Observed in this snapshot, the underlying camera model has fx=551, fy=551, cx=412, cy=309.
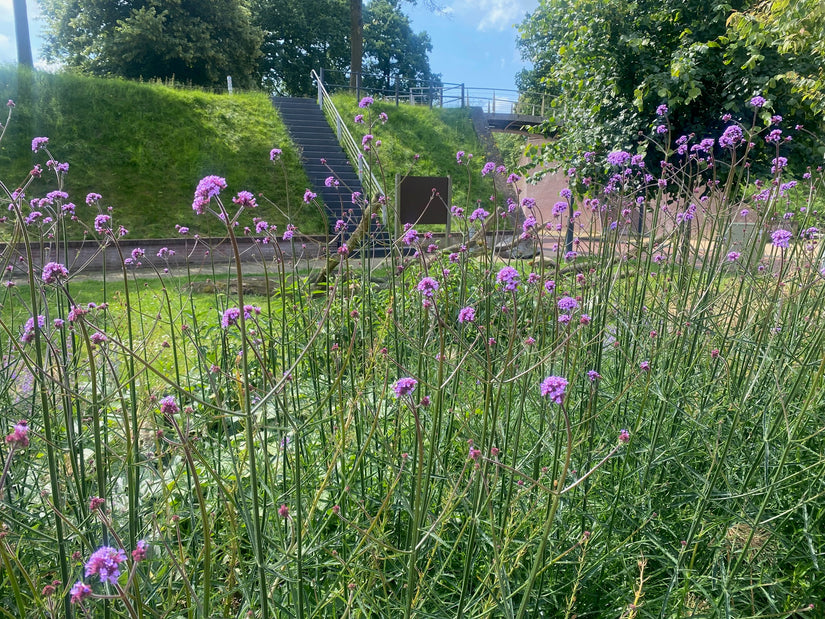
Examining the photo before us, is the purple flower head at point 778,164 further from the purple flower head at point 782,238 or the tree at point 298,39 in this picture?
the tree at point 298,39

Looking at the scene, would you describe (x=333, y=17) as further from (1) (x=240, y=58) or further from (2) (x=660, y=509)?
(2) (x=660, y=509)

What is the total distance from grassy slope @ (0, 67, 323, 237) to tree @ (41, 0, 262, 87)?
7882 millimetres

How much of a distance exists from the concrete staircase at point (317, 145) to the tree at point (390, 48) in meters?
21.7

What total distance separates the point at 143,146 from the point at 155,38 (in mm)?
10513

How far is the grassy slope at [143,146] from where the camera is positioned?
1121 cm

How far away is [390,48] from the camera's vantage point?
3809 cm

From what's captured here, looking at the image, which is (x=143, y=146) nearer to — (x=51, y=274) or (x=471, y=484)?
(x=51, y=274)

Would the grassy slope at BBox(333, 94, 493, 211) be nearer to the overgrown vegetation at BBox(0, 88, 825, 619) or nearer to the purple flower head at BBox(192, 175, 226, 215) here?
the overgrown vegetation at BBox(0, 88, 825, 619)

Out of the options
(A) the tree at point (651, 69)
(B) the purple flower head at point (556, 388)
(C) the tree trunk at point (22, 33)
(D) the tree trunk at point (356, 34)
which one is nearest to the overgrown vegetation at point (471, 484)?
(B) the purple flower head at point (556, 388)

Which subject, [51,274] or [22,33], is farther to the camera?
[22,33]

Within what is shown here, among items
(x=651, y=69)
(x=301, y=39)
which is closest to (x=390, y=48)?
(x=301, y=39)

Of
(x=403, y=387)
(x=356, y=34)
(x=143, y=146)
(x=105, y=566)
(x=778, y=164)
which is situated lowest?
(x=105, y=566)

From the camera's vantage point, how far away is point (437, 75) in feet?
141

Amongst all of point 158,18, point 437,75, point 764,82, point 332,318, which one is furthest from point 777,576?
point 437,75
